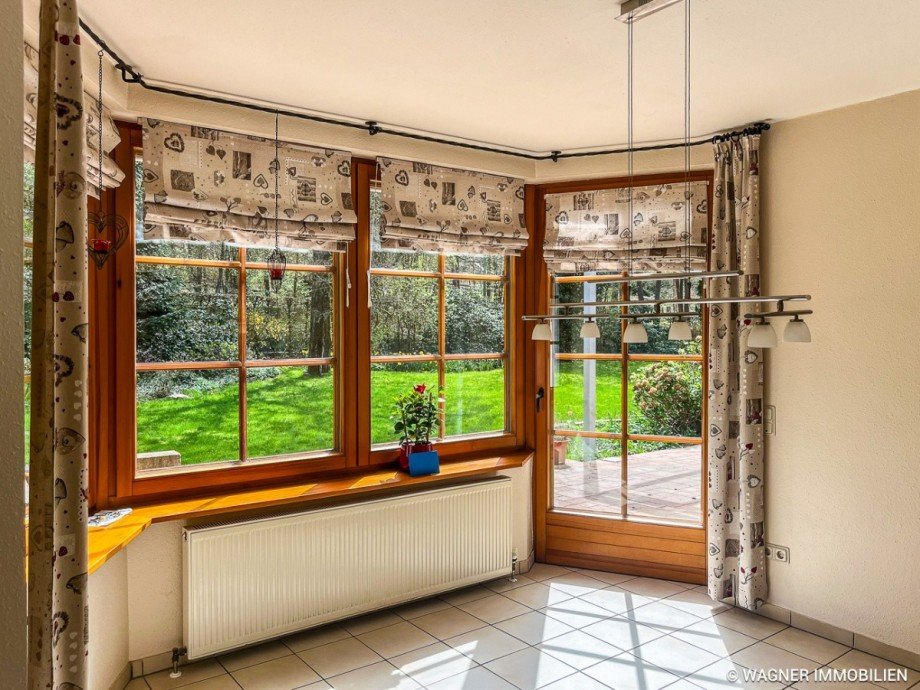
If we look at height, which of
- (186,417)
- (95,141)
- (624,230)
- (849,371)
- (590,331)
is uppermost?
(95,141)

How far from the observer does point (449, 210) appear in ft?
13.0

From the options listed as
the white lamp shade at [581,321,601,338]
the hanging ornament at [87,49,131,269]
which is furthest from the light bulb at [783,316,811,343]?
the hanging ornament at [87,49,131,269]

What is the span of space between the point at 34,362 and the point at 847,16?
2.79 m

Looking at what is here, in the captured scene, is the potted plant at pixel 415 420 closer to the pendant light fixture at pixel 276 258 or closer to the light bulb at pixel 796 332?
the pendant light fixture at pixel 276 258

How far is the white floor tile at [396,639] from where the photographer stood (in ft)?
10.7

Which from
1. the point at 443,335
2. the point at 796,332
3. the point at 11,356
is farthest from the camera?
the point at 443,335

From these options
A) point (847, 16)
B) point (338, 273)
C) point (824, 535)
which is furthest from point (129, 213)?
point (824, 535)

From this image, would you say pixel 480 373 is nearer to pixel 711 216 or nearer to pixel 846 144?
pixel 711 216

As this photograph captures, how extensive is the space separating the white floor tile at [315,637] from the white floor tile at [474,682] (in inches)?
28.1

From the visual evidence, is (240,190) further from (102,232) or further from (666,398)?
(666,398)

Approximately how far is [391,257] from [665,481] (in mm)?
2294

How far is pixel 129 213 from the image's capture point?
3.06 m

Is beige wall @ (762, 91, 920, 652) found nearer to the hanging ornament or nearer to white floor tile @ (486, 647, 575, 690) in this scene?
white floor tile @ (486, 647, 575, 690)

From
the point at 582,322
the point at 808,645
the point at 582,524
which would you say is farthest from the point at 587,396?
the point at 808,645
